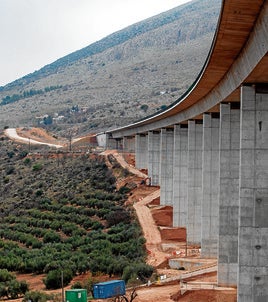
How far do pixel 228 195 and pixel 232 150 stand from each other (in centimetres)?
212

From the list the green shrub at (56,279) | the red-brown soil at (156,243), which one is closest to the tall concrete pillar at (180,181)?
the red-brown soil at (156,243)

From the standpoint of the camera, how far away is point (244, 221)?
952 inches

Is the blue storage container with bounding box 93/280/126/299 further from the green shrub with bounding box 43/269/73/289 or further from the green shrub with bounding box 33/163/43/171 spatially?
the green shrub with bounding box 33/163/43/171

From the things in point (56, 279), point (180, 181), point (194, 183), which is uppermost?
point (180, 181)

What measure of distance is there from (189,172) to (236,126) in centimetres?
1562

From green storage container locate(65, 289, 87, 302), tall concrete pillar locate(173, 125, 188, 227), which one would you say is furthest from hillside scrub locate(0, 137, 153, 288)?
green storage container locate(65, 289, 87, 302)

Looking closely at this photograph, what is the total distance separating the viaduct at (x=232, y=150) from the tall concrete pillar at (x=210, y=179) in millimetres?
58

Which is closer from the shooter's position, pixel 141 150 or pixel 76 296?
pixel 76 296

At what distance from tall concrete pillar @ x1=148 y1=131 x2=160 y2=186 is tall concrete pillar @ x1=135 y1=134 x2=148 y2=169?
10.3 meters

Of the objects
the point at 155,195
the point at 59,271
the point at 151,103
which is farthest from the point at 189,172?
the point at 151,103

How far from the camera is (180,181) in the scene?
178ft

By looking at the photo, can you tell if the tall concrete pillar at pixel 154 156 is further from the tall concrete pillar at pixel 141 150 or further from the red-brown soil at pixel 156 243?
the tall concrete pillar at pixel 141 150

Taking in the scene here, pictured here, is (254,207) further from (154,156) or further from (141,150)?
(141,150)

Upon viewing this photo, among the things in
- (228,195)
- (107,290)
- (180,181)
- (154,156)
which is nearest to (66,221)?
(180,181)
